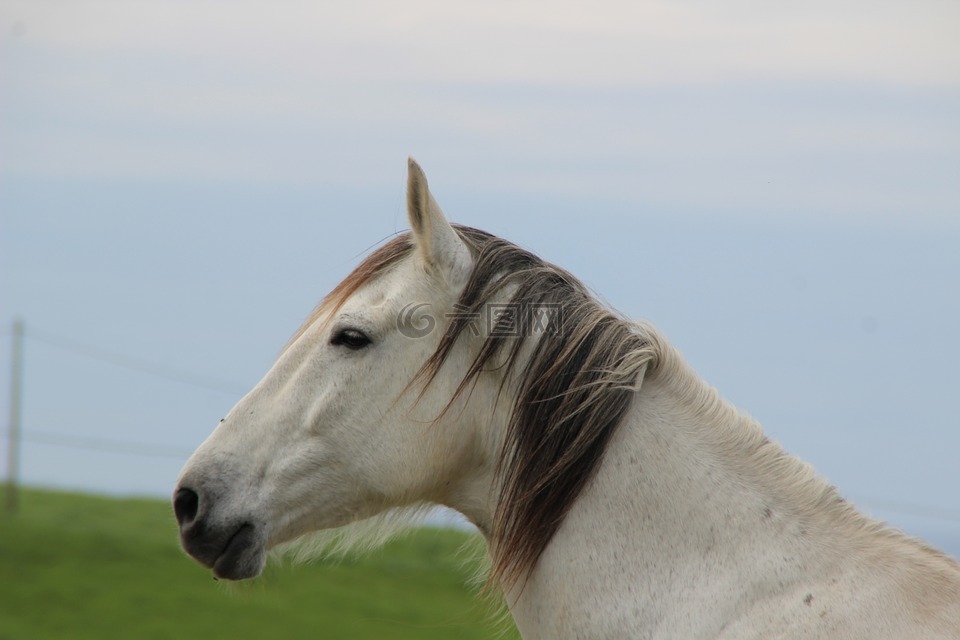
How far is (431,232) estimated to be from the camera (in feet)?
8.87

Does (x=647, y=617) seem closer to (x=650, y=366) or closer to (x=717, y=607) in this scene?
(x=717, y=607)

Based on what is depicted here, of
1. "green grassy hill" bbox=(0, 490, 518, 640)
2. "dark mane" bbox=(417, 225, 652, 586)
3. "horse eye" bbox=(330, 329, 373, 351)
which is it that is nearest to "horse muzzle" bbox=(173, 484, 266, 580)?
"horse eye" bbox=(330, 329, 373, 351)

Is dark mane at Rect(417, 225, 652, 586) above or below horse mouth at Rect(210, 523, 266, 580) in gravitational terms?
above

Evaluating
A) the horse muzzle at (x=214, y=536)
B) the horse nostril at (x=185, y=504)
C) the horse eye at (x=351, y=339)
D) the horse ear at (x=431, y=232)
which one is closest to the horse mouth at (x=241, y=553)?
the horse muzzle at (x=214, y=536)

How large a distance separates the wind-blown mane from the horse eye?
0.19 m

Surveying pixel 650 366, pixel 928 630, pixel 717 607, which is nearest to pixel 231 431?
pixel 650 366

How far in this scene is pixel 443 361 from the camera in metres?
2.68

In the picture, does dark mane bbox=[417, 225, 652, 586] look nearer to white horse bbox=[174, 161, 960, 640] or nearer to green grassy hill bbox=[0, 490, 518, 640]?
white horse bbox=[174, 161, 960, 640]

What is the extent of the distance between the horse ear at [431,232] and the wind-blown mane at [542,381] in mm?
68

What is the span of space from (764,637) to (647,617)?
30 cm

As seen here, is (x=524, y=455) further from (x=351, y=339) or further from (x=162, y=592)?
(x=162, y=592)

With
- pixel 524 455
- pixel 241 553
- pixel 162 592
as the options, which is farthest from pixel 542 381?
pixel 162 592

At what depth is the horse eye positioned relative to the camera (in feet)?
8.92

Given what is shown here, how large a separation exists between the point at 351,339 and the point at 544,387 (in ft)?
1.92
